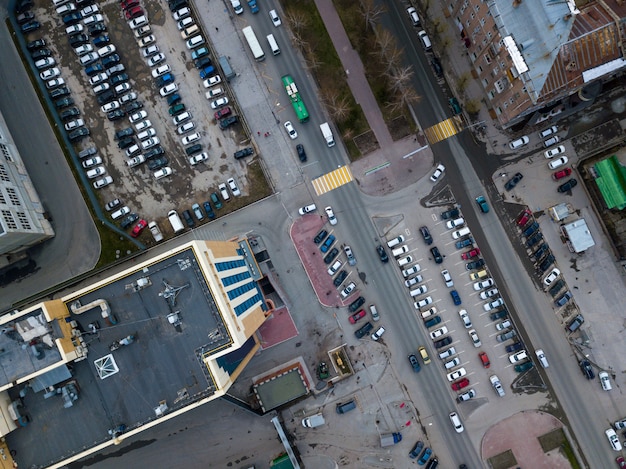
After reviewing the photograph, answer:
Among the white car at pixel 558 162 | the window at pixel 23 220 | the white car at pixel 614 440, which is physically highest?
the window at pixel 23 220

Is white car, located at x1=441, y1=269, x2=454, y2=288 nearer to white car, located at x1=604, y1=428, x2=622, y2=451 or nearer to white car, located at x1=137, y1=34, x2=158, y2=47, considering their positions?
white car, located at x1=604, y1=428, x2=622, y2=451

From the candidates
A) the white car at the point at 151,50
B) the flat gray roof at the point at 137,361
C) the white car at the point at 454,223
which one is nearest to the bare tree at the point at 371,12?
the white car at the point at 454,223

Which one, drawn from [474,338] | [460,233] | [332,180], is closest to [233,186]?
[332,180]

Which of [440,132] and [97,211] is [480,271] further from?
[97,211]

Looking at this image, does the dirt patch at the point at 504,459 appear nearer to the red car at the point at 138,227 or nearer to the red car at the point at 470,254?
the red car at the point at 470,254

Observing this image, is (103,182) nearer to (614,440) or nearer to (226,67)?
(226,67)

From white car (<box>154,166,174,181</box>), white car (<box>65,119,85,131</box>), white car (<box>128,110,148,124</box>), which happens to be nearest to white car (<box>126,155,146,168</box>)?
white car (<box>154,166,174,181</box>)

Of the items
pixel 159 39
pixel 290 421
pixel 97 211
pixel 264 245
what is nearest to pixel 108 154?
pixel 97 211
